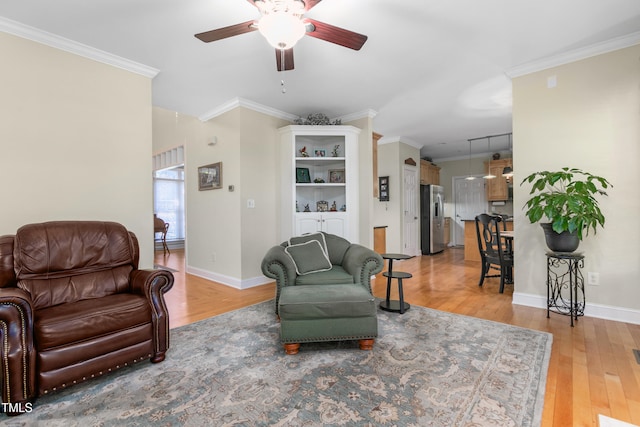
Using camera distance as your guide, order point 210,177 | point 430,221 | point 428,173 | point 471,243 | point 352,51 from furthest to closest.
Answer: point 428,173 → point 430,221 → point 471,243 → point 210,177 → point 352,51

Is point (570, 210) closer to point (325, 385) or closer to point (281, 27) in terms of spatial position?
point (325, 385)

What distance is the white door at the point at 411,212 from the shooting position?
6496 millimetres

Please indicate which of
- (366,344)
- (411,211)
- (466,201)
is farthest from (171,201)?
(466,201)

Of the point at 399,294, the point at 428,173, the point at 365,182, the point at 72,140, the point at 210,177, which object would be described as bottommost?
the point at 399,294

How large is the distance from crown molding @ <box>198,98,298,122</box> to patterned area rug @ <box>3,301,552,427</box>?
2.93 m

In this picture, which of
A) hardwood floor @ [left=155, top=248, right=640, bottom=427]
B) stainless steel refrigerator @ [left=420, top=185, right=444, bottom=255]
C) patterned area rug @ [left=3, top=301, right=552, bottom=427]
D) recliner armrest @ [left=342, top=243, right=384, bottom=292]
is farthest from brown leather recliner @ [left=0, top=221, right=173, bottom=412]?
stainless steel refrigerator @ [left=420, top=185, right=444, bottom=255]

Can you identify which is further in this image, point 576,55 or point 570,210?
point 576,55

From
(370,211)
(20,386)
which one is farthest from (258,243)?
(20,386)

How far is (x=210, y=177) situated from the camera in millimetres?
4508

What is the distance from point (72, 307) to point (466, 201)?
27.8 feet

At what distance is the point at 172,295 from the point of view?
3.77m

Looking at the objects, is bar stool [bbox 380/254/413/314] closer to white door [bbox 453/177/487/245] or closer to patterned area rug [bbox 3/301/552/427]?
patterned area rug [bbox 3/301/552/427]

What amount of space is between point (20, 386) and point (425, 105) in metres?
4.82

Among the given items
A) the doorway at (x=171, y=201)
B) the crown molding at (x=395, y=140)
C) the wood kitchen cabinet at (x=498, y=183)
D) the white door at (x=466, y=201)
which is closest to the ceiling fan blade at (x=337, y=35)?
the crown molding at (x=395, y=140)
